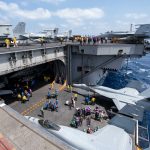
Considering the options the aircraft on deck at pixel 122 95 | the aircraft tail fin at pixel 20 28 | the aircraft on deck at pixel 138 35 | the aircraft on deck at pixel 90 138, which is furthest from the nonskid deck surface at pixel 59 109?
the aircraft tail fin at pixel 20 28

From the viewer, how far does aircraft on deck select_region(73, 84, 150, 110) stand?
3150 centimetres

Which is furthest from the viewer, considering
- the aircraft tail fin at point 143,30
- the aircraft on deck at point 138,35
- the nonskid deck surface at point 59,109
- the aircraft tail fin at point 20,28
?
the aircraft tail fin at point 20,28

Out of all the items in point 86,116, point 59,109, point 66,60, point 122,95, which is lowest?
point 86,116

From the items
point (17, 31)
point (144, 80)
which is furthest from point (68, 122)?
point (17, 31)

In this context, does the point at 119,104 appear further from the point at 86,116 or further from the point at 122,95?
the point at 86,116

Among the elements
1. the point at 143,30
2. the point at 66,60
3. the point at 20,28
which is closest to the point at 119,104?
the point at 66,60

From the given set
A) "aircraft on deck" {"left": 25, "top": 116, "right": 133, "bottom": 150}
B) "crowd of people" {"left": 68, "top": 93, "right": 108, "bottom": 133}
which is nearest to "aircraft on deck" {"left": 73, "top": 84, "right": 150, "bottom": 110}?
"crowd of people" {"left": 68, "top": 93, "right": 108, "bottom": 133}

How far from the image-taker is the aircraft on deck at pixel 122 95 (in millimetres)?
31500

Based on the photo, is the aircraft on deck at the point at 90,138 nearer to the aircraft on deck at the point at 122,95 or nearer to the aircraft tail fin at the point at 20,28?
the aircraft on deck at the point at 122,95

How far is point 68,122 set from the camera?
26.5 m

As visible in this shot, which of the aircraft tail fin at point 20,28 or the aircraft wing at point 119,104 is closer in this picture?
the aircraft wing at point 119,104

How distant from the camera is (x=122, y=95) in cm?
3403

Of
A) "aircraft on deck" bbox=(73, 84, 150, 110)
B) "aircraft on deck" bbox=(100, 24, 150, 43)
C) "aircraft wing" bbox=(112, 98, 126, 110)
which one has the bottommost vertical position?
"aircraft wing" bbox=(112, 98, 126, 110)

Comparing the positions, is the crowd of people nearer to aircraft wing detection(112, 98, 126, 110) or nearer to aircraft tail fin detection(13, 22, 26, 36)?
aircraft wing detection(112, 98, 126, 110)
